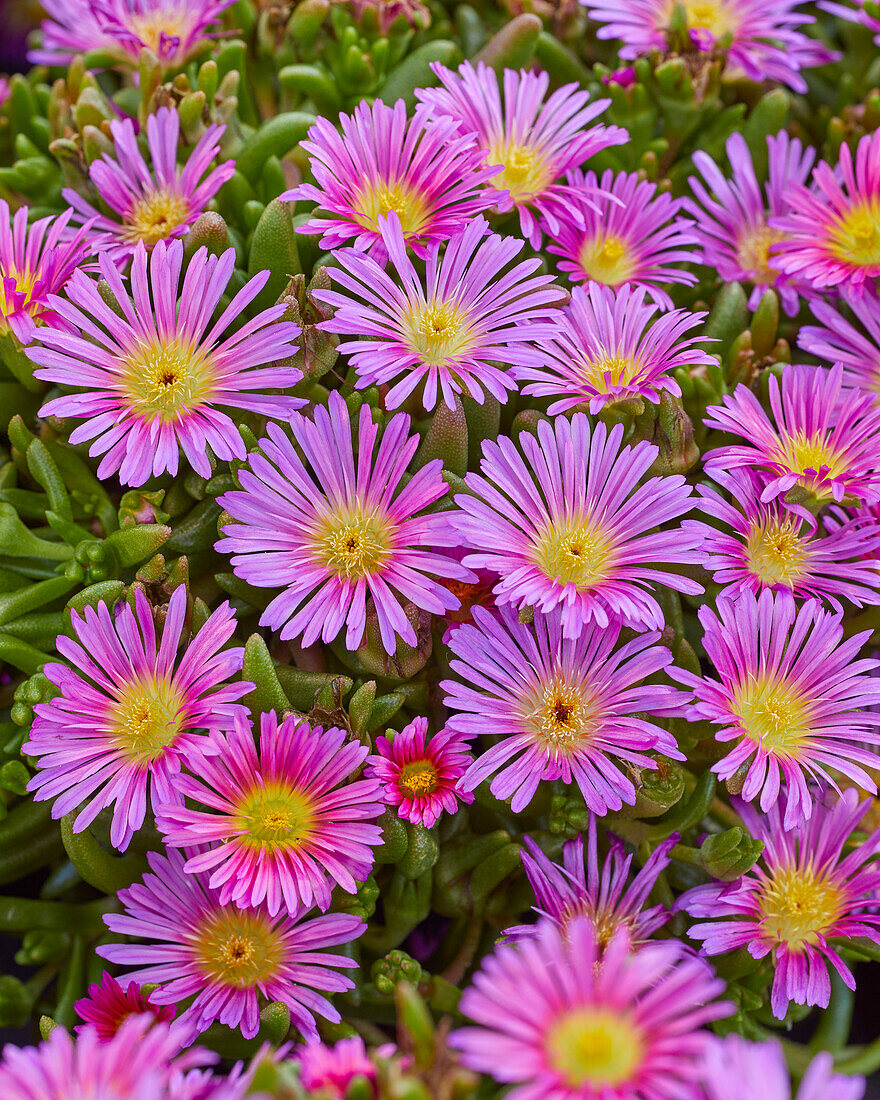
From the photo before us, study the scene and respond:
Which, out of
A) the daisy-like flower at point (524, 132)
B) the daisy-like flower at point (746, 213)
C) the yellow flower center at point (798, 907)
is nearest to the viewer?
the yellow flower center at point (798, 907)

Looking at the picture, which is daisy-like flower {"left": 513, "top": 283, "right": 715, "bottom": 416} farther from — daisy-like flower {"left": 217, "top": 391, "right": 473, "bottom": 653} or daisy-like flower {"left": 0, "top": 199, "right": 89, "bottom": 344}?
daisy-like flower {"left": 0, "top": 199, "right": 89, "bottom": 344}

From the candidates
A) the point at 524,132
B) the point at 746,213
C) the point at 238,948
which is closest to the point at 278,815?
the point at 238,948

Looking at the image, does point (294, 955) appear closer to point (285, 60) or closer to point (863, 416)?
point (863, 416)

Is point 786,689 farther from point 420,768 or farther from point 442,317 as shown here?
point 442,317

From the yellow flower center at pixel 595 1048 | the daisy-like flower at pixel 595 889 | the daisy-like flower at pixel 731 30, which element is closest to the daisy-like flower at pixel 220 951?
the daisy-like flower at pixel 595 889

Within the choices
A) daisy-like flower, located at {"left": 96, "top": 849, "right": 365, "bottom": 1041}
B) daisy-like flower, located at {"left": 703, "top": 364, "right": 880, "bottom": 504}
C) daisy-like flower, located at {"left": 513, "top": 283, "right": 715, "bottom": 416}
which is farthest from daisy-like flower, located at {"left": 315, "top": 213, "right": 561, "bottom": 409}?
daisy-like flower, located at {"left": 96, "top": 849, "right": 365, "bottom": 1041}

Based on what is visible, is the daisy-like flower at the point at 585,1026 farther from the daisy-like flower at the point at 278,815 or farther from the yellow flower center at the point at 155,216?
the yellow flower center at the point at 155,216
